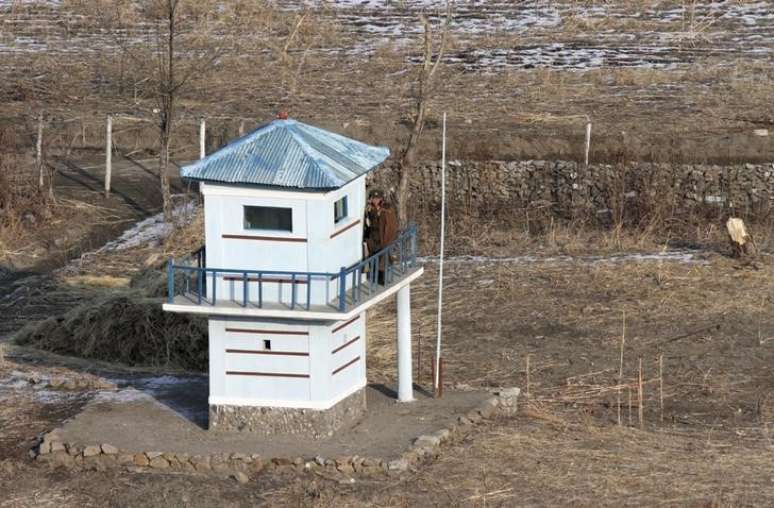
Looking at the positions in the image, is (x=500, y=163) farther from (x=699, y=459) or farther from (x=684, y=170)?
(x=699, y=459)

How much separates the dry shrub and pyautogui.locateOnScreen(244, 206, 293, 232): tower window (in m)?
5.18

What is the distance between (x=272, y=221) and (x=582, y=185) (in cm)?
1530

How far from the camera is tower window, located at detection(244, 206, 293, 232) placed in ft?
57.5

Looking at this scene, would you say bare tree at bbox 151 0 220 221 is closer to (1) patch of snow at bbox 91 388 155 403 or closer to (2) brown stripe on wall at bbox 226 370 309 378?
(1) patch of snow at bbox 91 388 155 403

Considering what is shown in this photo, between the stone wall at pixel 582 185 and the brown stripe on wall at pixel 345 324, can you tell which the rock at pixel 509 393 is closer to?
the brown stripe on wall at pixel 345 324

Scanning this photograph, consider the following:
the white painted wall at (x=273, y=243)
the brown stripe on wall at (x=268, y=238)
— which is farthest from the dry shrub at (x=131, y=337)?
the brown stripe on wall at (x=268, y=238)

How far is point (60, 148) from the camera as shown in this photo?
37406 millimetres

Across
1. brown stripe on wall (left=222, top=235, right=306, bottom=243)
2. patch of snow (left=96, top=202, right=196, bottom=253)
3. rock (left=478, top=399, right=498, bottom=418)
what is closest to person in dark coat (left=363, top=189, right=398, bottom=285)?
brown stripe on wall (left=222, top=235, right=306, bottom=243)

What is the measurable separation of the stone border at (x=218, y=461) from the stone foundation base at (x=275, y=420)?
2.32 ft

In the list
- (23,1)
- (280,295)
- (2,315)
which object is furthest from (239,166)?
(23,1)

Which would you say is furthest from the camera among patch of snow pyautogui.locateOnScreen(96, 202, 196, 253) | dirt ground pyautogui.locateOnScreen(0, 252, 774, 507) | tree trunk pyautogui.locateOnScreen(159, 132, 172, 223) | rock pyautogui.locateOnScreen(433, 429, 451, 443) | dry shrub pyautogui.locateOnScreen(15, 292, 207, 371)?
tree trunk pyautogui.locateOnScreen(159, 132, 172, 223)

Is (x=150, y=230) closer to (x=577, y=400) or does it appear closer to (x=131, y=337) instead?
(x=131, y=337)

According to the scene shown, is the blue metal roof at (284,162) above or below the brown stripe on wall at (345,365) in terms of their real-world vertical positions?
above

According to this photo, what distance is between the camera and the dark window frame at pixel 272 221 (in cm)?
1752
